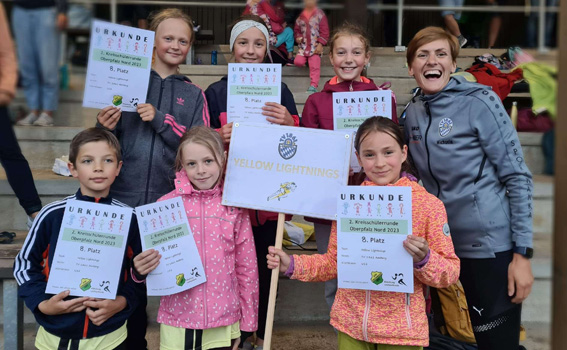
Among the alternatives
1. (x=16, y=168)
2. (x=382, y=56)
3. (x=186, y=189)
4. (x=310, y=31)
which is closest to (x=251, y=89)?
(x=186, y=189)

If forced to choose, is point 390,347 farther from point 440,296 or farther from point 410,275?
point 440,296

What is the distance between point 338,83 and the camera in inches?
107

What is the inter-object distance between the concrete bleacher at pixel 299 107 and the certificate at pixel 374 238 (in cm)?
48

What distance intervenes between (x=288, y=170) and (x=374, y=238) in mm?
491

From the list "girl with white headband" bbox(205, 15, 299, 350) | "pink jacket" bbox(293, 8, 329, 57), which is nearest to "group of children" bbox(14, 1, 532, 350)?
"girl with white headband" bbox(205, 15, 299, 350)

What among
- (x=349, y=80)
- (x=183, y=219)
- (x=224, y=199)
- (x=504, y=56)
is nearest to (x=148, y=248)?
(x=183, y=219)

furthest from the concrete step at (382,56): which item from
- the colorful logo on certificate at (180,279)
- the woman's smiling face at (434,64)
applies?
the colorful logo on certificate at (180,279)

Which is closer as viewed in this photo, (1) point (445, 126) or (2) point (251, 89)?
(1) point (445, 126)

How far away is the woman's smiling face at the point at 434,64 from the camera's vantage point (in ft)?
7.67

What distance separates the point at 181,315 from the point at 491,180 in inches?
51.9

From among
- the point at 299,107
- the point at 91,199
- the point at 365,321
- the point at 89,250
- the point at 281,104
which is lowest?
the point at 365,321

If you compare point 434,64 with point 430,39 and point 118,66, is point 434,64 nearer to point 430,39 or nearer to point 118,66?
point 430,39

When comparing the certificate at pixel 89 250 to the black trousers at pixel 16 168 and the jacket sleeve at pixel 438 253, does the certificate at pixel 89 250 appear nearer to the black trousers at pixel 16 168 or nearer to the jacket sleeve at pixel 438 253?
the jacket sleeve at pixel 438 253

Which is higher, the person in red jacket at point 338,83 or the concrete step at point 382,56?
the concrete step at point 382,56
